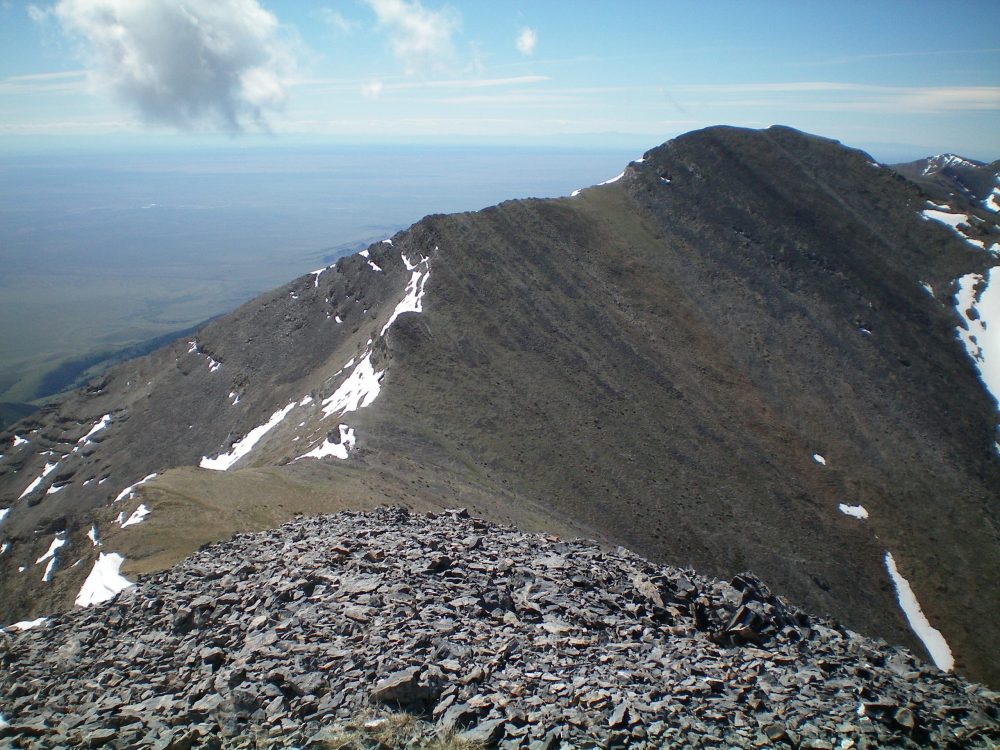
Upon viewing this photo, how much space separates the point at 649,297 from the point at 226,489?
5122 cm

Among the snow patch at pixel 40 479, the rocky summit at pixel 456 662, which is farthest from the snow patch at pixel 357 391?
the snow patch at pixel 40 479

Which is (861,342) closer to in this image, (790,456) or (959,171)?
(790,456)

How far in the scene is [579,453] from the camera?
4691 cm

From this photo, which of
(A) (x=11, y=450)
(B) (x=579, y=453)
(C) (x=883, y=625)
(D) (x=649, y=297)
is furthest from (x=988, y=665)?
(A) (x=11, y=450)

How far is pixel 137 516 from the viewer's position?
2908 cm

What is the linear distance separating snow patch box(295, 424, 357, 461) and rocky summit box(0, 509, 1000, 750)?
16.3 m

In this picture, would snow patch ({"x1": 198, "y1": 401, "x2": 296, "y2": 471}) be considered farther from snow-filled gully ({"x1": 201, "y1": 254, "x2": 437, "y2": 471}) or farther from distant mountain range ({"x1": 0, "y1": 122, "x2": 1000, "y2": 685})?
distant mountain range ({"x1": 0, "y1": 122, "x2": 1000, "y2": 685})

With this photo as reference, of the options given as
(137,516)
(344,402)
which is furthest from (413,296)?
(137,516)

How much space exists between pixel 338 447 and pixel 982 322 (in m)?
77.8

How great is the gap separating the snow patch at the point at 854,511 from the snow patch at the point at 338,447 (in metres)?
40.3

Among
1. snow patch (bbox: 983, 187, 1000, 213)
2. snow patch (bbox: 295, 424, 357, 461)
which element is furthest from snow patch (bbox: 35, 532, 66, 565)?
snow patch (bbox: 983, 187, 1000, 213)

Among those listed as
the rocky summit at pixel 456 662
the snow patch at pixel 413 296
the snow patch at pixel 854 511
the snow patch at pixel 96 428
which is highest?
the snow patch at pixel 413 296

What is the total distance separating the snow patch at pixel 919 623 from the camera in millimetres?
41469

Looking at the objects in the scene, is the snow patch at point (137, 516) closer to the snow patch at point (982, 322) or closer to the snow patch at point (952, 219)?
the snow patch at point (982, 322)
